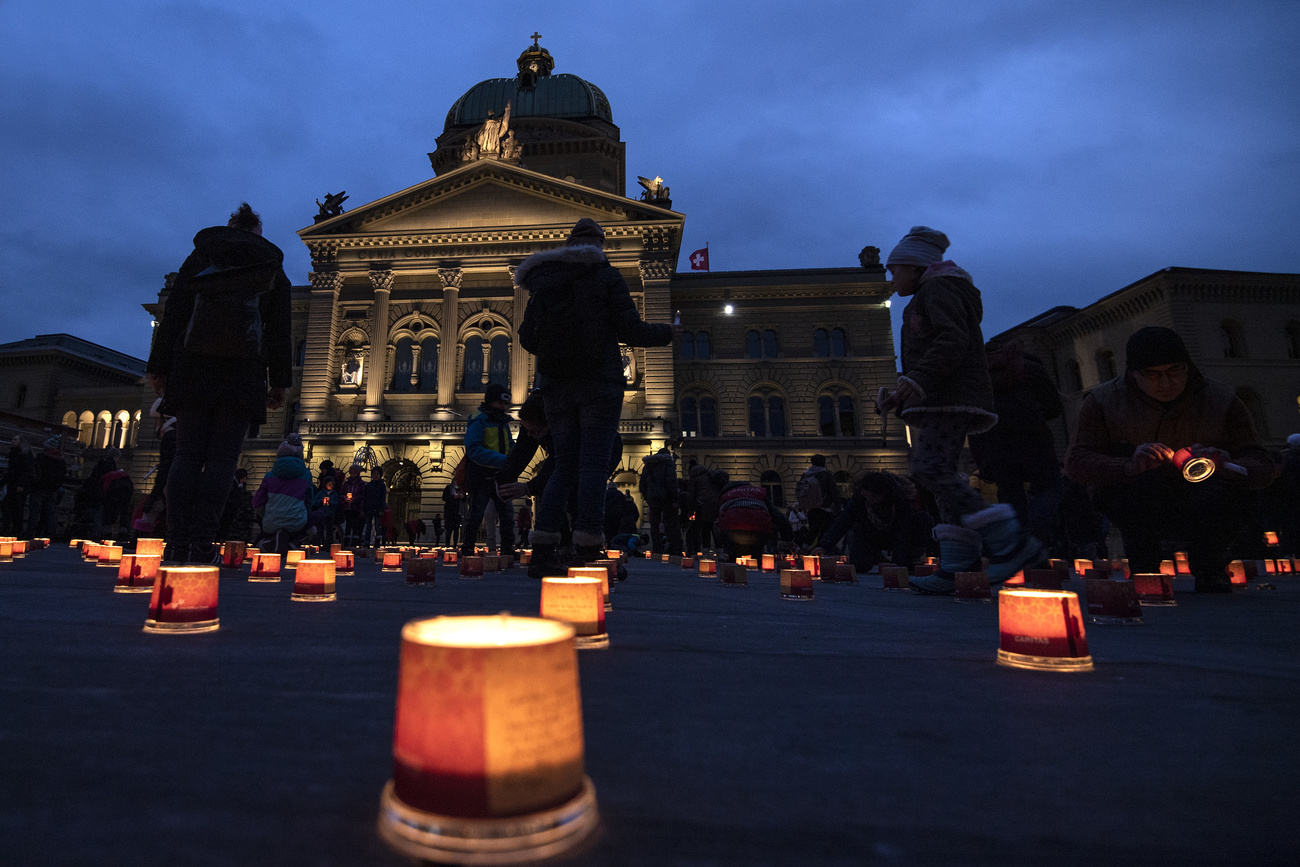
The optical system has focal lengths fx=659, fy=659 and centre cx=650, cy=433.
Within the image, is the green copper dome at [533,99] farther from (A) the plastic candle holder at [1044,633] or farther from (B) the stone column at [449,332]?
(A) the plastic candle holder at [1044,633]

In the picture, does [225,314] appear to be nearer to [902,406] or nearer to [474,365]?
[902,406]

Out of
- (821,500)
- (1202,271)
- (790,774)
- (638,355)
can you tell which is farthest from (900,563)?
(1202,271)

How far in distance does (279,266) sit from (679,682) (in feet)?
10.8

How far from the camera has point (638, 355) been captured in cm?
2359

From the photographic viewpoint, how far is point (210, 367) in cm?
320

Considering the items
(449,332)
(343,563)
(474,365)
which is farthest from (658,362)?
(343,563)

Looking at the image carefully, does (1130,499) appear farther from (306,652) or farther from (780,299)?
(780,299)

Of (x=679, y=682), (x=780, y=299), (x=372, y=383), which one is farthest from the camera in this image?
(x=780, y=299)

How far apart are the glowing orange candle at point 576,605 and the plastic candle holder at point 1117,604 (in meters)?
1.79

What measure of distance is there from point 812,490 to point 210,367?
5465mm

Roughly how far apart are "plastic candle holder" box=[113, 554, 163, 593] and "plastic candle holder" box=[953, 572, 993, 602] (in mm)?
3351

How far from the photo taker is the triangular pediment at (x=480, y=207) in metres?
24.3

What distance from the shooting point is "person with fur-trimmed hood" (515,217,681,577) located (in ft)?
10.9

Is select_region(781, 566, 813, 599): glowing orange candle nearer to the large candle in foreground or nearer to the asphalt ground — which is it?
the asphalt ground
